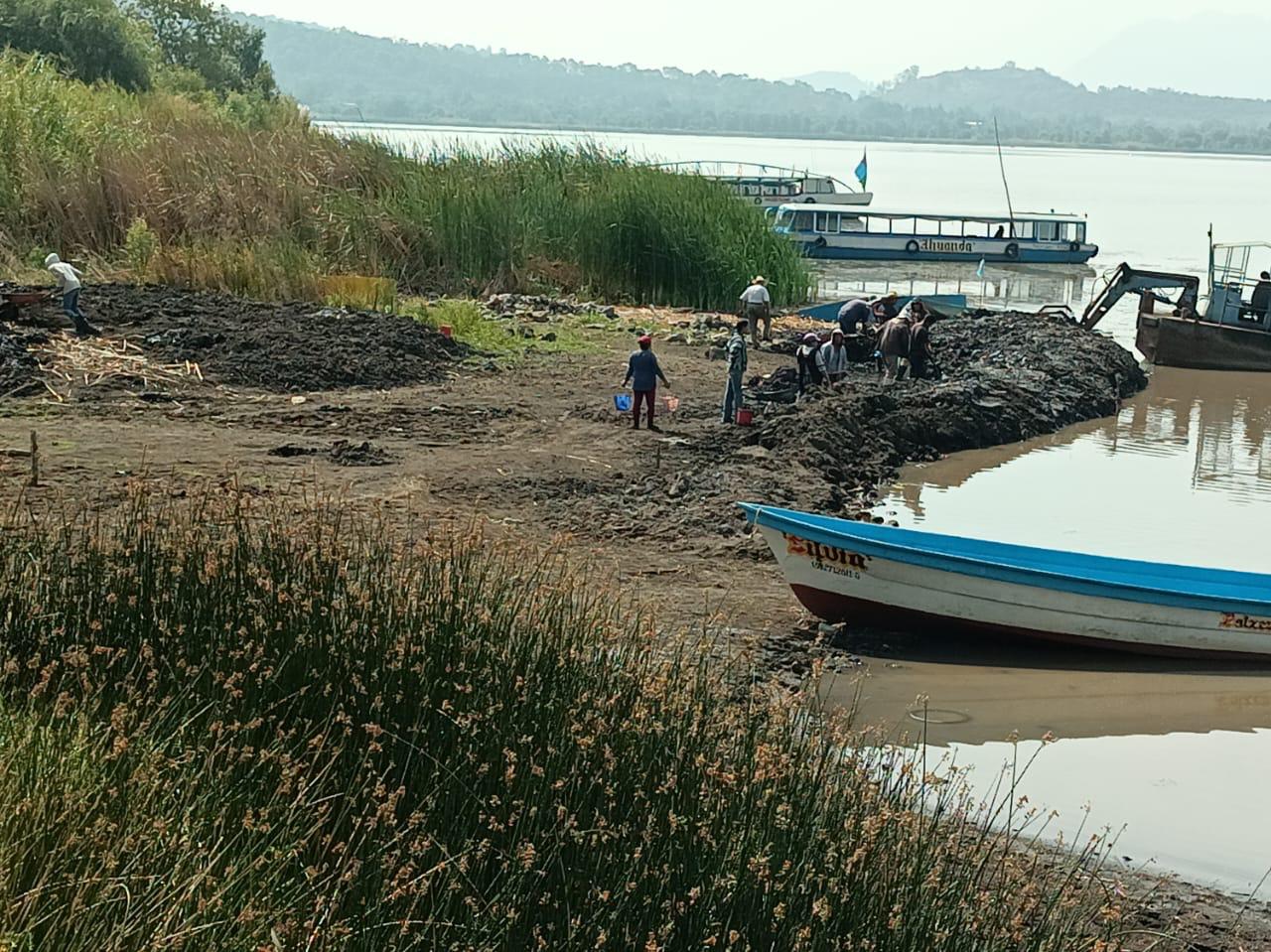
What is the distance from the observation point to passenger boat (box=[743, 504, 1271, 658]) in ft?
34.2

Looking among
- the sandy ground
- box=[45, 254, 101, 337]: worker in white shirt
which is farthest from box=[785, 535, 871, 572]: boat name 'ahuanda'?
box=[45, 254, 101, 337]: worker in white shirt

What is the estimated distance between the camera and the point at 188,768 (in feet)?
17.4

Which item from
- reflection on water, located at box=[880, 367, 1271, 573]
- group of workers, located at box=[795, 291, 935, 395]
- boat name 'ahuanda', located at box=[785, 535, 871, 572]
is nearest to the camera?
boat name 'ahuanda', located at box=[785, 535, 871, 572]

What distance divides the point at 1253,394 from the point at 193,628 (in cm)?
2261

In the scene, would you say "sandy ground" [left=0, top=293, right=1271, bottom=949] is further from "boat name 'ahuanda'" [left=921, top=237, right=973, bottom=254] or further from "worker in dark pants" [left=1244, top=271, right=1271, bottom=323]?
"boat name 'ahuanda'" [left=921, top=237, right=973, bottom=254]

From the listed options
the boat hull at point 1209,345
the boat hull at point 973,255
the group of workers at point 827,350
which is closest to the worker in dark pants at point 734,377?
the group of workers at point 827,350

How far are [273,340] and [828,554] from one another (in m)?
9.77

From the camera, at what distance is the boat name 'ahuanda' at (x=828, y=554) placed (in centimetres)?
1040

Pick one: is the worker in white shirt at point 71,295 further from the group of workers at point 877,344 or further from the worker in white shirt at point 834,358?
the worker in white shirt at point 834,358

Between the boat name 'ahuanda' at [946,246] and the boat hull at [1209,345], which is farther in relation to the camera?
the boat name 'ahuanda' at [946,246]

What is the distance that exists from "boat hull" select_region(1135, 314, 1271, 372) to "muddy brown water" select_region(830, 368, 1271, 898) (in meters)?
10.5

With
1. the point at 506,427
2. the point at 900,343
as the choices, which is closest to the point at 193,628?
the point at 506,427

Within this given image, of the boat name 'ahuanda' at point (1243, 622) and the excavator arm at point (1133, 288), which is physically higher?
the excavator arm at point (1133, 288)

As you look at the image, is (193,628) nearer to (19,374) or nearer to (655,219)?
(19,374)
